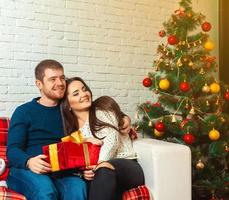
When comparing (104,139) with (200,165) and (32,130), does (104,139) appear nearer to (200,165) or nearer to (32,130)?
(32,130)

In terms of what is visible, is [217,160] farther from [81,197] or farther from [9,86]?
[9,86]

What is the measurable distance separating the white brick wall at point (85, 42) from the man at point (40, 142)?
24.1 inches

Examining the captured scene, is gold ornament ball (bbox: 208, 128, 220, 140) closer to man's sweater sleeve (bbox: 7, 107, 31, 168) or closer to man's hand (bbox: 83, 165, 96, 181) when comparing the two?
man's hand (bbox: 83, 165, 96, 181)

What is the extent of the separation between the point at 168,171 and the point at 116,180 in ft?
0.89

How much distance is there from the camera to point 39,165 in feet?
5.58

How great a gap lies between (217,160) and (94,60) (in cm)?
125

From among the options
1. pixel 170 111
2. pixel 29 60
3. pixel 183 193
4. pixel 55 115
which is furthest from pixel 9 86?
pixel 183 193

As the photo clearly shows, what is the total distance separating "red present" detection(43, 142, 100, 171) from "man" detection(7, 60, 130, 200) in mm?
42

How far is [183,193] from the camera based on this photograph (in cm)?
177

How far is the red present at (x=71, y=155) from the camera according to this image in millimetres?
1707

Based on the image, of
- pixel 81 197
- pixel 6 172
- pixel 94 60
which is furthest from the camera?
pixel 94 60

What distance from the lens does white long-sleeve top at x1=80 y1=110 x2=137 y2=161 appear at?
1.81 meters

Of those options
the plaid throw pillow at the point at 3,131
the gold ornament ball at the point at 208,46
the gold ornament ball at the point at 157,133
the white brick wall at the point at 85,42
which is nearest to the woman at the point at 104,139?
the plaid throw pillow at the point at 3,131

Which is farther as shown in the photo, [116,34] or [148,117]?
[116,34]
